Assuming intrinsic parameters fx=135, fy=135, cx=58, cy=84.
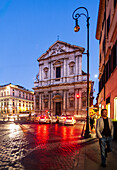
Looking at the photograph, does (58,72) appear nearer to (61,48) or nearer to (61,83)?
(61,83)

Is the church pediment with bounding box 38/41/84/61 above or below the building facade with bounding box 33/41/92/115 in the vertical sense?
Answer: above

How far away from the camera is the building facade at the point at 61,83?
40.7m

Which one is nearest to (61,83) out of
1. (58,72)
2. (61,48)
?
(58,72)

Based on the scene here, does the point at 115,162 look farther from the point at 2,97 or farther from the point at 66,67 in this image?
the point at 2,97

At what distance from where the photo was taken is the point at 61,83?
4303 centimetres

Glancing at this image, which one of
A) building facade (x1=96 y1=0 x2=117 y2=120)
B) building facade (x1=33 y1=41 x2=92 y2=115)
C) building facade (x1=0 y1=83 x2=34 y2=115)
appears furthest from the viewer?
building facade (x1=0 y1=83 x2=34 y2=115)

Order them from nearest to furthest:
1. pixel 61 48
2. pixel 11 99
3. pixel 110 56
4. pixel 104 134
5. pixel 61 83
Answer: pixel 104 134 → pixel 110 56 → pixel 61 83 → pixel 61 48 → pixel 11 99

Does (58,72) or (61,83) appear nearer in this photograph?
(61,83)

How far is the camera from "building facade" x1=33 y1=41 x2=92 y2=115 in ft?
133

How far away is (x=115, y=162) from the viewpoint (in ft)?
15.5

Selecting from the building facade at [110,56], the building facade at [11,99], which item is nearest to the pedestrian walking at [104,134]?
the building facade at [110,56]

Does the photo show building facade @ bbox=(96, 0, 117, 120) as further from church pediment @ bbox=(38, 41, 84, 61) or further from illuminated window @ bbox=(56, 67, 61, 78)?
illuminated window @ bbox=(56, 67, 61, 78)

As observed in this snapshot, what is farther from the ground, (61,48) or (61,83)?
(61,48)

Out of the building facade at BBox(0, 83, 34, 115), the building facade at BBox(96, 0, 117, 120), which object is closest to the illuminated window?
the building facade at BBox(96, 0, 117, 120)
